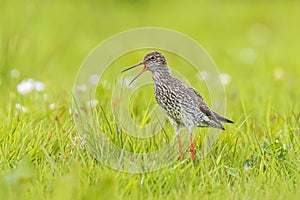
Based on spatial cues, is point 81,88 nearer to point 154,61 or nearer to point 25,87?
point 25,87

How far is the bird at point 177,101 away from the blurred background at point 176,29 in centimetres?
175

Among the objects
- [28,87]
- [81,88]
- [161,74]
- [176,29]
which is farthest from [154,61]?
[176,29]

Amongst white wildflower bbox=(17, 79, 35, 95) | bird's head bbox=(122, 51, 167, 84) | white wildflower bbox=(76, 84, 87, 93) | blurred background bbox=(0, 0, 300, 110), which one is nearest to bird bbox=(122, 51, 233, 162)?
bird's head bbox=(122, 51, 167, 84)

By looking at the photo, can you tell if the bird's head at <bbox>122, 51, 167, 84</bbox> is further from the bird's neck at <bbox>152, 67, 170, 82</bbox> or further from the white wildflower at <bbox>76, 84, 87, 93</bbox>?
the white wildflower at <bbox>76, 84, 87, 93</bbox>

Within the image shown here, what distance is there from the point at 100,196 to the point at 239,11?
27.9ft

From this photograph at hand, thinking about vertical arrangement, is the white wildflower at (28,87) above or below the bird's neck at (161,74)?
above

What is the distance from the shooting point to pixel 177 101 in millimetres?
3896

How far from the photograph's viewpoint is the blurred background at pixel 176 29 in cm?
656

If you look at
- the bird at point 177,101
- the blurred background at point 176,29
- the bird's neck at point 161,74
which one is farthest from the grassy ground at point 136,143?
the bird's neck at point 161,74

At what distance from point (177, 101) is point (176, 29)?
20.6 feet

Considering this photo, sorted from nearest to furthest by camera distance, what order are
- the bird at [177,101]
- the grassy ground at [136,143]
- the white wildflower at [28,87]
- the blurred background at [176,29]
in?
the grassy ground at [136,143] → the bird at [177,101] → the white wildflower at [28,87] → the blurred background at [176,29]

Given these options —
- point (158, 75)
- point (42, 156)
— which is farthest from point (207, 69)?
point (42, 156)

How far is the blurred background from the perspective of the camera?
21.5 ft

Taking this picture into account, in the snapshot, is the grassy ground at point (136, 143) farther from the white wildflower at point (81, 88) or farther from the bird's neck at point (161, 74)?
the bird's neck at point (161, 74)
